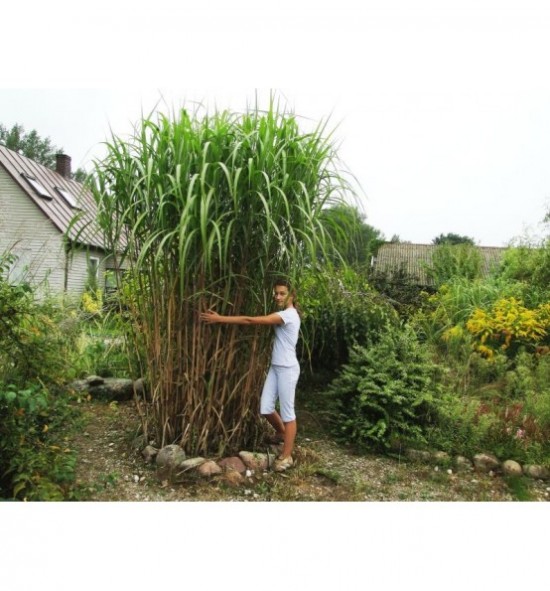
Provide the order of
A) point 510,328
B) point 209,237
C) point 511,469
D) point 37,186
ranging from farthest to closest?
point 37,186 < point 510,328 < point 511,469 < point 209,237

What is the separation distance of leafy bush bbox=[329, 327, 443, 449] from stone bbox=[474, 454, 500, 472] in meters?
0.33

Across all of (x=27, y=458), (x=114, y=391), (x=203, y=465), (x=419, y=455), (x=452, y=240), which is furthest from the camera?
(x=452, y=240)

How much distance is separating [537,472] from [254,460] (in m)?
1.63

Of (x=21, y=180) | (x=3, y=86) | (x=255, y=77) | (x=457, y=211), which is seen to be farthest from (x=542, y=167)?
(x=21, y=180)

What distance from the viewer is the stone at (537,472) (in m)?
2.69

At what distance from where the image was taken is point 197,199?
2.17 meters

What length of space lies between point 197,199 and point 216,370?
878 millimetres

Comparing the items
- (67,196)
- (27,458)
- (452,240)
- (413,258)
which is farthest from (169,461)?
(452,240)

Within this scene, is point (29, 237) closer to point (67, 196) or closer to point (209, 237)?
point (67, 196)

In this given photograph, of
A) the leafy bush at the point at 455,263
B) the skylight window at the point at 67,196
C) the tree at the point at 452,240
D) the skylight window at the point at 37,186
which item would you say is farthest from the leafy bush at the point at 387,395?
the tree at the point at 452,240

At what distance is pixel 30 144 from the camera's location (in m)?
4.86

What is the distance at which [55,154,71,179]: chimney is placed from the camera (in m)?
5.03

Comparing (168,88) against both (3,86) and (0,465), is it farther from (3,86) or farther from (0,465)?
(0,465)

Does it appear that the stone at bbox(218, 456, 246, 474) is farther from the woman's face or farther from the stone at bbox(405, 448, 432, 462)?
the stone at bbox(405, 448, 432, 462)
